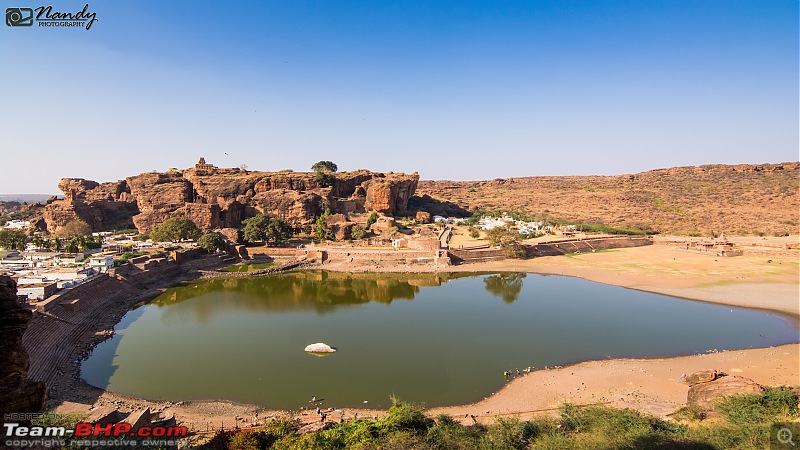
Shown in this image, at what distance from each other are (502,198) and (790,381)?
6804cm

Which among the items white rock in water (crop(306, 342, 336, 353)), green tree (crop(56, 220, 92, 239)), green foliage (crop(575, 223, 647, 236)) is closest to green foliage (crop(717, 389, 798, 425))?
white rock in water (crop(306, 342, 336, 353))

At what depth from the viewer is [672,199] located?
65875 millimetres

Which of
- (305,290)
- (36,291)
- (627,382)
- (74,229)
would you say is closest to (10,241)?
(74,229)

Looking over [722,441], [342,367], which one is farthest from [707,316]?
[342,367]

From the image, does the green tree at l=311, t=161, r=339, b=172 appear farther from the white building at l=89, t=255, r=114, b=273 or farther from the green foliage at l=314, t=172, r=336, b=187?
the white building at l=89, t=255, r=114, b=273

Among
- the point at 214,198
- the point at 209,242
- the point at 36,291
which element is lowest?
the point at 36,291

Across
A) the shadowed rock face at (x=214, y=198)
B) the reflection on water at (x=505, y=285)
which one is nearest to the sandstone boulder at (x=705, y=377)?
the reflection on water at (x=505, y=285)

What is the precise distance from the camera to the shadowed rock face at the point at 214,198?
44594mm

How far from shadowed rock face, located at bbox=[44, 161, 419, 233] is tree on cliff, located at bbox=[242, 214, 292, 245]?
6198 millimetres

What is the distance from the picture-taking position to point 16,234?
32.4 meters

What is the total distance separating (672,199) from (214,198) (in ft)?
240

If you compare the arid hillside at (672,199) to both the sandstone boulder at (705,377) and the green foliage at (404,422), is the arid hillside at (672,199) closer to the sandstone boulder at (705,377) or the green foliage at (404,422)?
the sandstone boulder at (705,377)

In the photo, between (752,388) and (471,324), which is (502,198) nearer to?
(471,324)

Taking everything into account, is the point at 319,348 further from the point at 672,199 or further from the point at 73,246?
the point at 672,199
